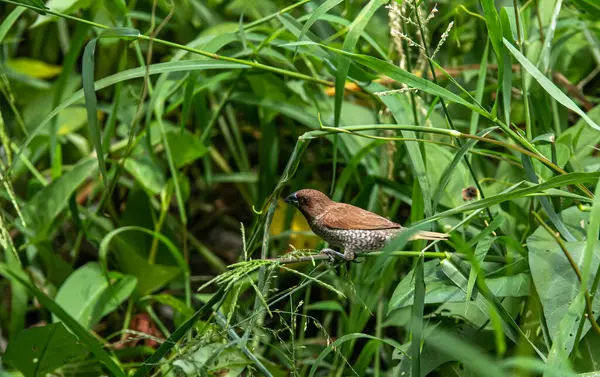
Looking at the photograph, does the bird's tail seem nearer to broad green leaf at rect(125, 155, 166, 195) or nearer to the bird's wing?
the bird's wing

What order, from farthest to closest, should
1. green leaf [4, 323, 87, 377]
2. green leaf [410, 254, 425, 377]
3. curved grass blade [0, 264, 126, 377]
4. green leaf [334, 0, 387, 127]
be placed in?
green leaf [4, 323, 87, 377]
green leaf [334, 0, 387, 127]
green leaf [410, 254, 425, 377]
curved grass blade [0, 264, 126, 377]

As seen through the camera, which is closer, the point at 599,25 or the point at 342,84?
the point at 342,84

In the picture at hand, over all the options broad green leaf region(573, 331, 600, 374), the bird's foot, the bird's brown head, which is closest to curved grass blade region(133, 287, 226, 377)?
the bird's foot

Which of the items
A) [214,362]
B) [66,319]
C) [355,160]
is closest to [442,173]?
[355,160]

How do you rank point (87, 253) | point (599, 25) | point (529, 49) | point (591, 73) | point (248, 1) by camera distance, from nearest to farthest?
point (529, 49)
point (599, 25)
point (591, 73)
point (248, 1)
point (87, 253)

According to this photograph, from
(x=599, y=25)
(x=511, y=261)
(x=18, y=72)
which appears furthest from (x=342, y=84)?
(x=18, y=72)

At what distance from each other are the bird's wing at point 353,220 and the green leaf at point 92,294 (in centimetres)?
93

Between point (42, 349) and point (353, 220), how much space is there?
3.11 feet

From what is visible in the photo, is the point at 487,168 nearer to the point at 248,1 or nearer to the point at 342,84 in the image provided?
the point at 342,84

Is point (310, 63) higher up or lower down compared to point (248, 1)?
lower down

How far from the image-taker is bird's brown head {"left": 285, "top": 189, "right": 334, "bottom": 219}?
227 cm

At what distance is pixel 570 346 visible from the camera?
1.75 metres

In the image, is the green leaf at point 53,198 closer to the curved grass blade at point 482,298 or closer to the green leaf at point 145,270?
the green leaf at point 145,270

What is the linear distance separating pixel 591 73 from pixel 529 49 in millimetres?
544
